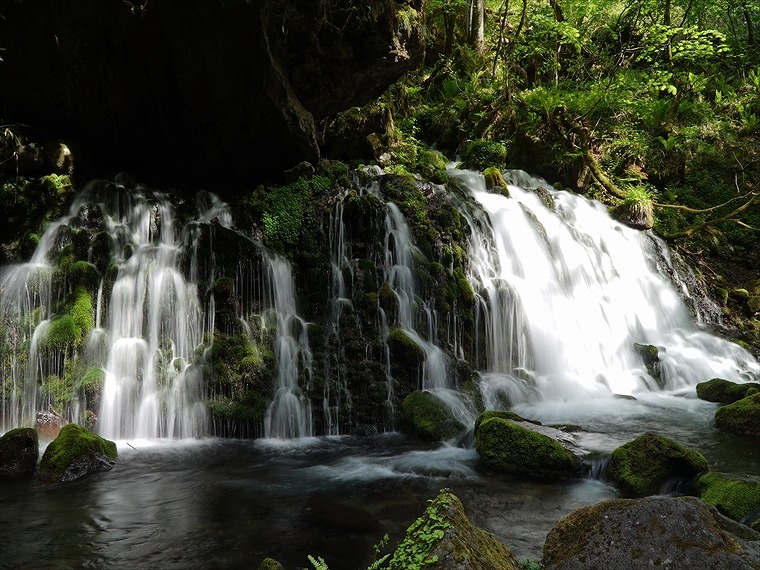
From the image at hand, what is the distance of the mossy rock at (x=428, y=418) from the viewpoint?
26.5 ft

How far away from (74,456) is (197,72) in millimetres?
6925

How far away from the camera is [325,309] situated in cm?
1011

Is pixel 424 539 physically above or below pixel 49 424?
below

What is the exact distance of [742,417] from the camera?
789 centimetres

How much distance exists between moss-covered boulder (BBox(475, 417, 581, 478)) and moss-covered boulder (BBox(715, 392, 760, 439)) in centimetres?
312

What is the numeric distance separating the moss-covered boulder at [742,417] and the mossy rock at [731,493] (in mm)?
2843

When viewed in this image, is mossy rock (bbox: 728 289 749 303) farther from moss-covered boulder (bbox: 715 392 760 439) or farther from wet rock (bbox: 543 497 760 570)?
wet rock (bbox: 543 497 760 570)

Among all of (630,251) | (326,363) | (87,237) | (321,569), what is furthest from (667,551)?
(630,251)

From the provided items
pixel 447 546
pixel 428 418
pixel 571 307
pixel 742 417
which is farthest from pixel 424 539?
pixel 571 307

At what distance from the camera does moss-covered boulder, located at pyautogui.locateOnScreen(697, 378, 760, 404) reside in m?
9.28

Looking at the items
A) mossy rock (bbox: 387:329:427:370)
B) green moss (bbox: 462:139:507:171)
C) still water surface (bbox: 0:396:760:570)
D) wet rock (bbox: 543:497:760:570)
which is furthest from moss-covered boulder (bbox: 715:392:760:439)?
green moss (bbox: 462:139:507:171)

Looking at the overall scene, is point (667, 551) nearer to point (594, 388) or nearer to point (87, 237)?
point (594, 388)

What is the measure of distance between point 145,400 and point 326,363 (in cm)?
292

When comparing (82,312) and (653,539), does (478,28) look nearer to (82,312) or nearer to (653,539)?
(82,312)
